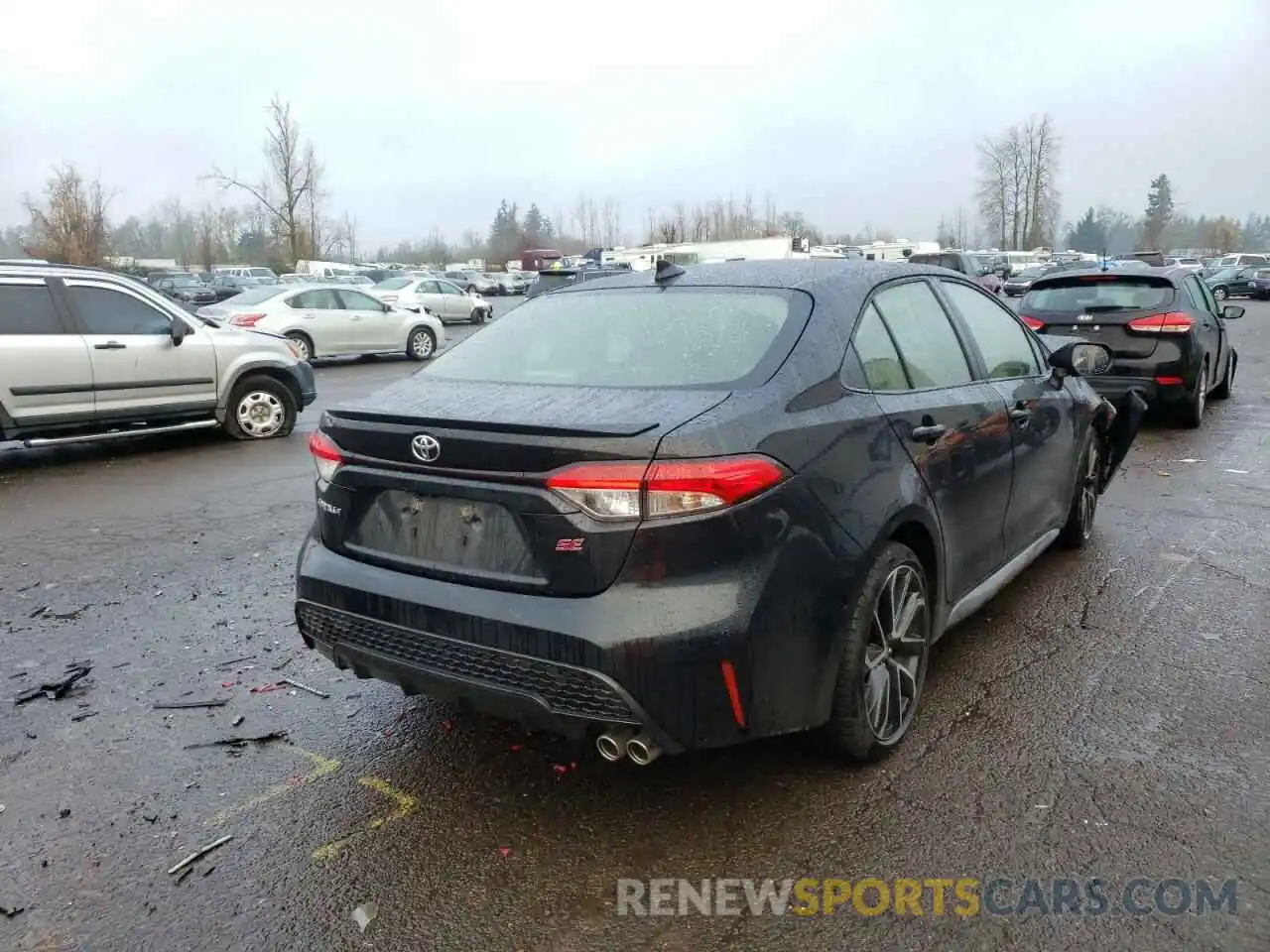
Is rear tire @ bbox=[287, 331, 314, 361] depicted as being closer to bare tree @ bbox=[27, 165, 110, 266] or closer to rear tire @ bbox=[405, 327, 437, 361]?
rear tire @ bbox=[405, 327, 437, 361]

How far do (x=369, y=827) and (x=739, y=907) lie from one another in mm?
1153

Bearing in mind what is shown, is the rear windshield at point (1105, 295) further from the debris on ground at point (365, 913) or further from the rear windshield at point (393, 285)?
the rear windshield at point (393, 285)

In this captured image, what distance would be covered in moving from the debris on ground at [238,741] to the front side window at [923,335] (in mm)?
2673

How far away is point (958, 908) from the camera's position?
2.54 meters

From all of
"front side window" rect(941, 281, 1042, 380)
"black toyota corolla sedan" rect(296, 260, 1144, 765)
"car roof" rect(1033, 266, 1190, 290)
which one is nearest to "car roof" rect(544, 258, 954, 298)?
"black toyota corolla sedan" rect(296, 260, 1144, 765)

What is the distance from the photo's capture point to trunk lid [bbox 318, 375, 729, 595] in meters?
2.62

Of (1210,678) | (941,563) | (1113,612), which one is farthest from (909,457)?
(1113,612)

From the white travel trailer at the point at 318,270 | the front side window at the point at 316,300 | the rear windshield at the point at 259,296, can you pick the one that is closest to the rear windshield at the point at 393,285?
the front side window at the point at 316,300

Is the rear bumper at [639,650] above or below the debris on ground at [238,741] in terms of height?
above

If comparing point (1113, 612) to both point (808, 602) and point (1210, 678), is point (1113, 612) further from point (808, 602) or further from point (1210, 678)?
point (808, 602)

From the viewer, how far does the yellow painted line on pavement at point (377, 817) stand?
2826mm

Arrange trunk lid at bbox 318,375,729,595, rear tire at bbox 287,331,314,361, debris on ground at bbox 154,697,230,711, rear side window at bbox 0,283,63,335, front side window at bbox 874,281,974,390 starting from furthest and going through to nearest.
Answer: rear tire at bbox 287,331,314,361, rear side window at bbox 0,283,63,335, debris on ground at bbox 154,697,230,711, front side window at bbox 874,281,974,390, trunk lid at bbox 318,375,729,595

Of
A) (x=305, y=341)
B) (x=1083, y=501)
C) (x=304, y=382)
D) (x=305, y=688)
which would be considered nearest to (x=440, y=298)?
(x=305, y=341)

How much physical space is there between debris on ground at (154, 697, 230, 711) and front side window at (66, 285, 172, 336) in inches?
237
